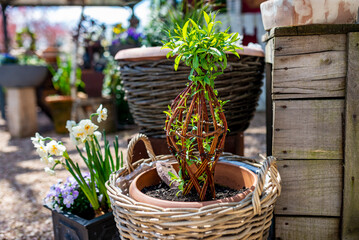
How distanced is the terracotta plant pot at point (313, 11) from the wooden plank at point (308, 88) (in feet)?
0.65

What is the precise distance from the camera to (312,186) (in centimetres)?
114

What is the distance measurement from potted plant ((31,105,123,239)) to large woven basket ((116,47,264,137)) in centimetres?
25

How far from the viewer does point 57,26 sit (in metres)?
11.7

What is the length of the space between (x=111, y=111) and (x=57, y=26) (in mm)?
9497

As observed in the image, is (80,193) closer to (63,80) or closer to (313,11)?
(313,11)

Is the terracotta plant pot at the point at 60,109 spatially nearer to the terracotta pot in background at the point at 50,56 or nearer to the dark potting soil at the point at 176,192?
the terracotta pot in background at the point at 50,56

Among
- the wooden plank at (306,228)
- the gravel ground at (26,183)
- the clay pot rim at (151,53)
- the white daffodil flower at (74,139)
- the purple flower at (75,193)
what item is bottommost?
the gravel ground at (26,183)

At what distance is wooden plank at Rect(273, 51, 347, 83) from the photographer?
3.51 ft

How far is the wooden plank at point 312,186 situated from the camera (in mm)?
1120

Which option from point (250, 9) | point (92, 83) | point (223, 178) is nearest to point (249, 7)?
point (250, 9)

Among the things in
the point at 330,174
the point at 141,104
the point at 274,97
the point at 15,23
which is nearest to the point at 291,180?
the point at 330,174

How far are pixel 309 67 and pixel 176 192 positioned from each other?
0.62 metres

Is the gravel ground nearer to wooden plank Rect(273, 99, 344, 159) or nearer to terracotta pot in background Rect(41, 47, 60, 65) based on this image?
terracotta pot in background Rect(41, 47, 60, 65)

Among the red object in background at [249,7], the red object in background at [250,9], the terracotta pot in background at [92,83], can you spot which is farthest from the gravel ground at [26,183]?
the red object in background at [249,7]
